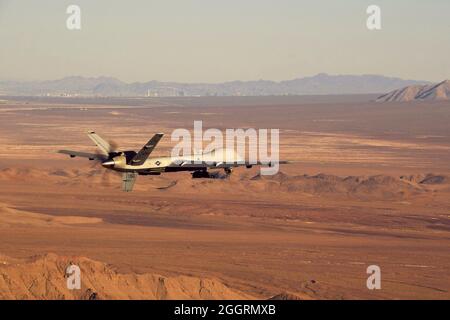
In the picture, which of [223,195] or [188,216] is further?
[223,195]

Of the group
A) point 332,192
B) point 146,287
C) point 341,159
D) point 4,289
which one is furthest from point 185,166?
point 341,159

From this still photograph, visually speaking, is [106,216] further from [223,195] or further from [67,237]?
[223,195]

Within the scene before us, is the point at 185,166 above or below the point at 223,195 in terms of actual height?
above

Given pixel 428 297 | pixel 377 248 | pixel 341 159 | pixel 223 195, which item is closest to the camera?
pixel 428 297

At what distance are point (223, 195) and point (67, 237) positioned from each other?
107 ft

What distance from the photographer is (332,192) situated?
387ft

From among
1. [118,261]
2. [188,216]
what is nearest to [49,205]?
[188,216]

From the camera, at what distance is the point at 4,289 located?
57.7 m

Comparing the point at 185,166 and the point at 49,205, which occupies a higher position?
the point at 185,166
